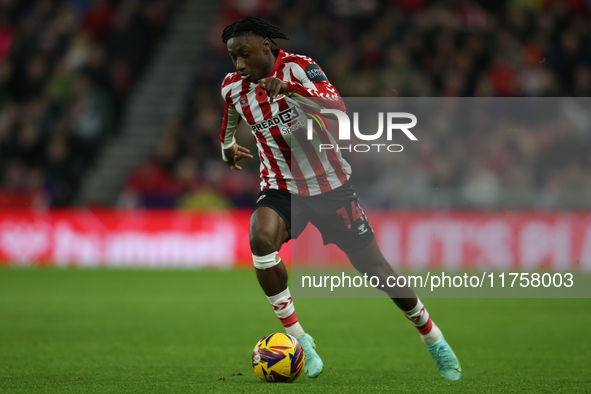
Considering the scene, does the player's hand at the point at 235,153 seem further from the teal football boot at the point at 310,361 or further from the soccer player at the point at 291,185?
the teal football boot at the point at 310,361

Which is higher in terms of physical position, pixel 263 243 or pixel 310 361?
pixel 263 243

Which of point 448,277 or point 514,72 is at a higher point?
point 514,72

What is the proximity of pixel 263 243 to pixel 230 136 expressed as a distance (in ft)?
3.74

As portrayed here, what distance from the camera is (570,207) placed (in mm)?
12188

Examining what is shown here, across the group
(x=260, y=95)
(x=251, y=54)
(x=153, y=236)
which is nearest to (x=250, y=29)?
(x=251, y=54)

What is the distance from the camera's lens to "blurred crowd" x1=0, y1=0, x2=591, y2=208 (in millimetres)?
13241

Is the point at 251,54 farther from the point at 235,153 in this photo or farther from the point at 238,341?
the point at 238,341

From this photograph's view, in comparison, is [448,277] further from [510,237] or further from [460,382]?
[510,237]

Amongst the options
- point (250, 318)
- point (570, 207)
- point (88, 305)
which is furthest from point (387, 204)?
point (88, 305)

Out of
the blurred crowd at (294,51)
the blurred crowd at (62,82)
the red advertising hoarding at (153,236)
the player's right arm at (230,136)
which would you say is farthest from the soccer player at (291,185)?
the blurred crowd at (62,82)

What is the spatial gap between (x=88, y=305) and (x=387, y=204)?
4.52m

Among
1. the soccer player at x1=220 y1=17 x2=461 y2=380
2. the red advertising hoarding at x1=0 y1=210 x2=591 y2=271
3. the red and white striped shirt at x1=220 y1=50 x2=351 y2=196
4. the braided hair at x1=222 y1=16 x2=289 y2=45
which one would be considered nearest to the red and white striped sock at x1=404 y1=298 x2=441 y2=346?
the soccer player at x1=220 y1=17 x2=461 y2=380

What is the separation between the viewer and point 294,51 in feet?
50.2

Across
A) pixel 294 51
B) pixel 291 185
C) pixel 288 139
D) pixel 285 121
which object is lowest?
pixel 291 185
